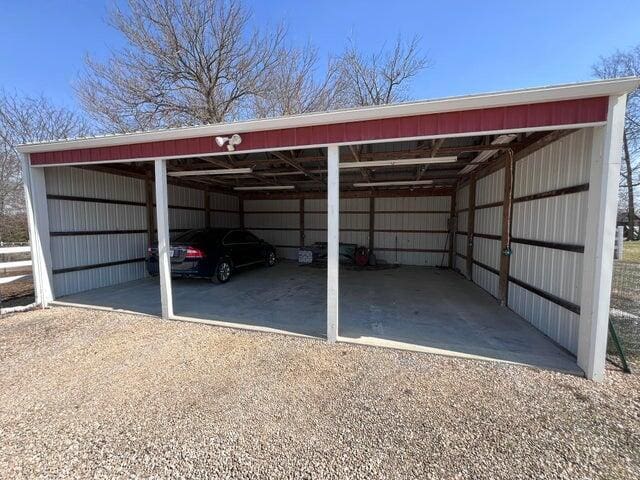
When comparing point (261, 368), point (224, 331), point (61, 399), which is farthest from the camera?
point (224, 331)

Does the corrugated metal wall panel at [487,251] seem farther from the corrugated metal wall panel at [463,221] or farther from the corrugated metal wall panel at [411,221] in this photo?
the corrugated metal wall panel at [411,221]

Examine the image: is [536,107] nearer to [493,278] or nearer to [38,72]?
[493,278]

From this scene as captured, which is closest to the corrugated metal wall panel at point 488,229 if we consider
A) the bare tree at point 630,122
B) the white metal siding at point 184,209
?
the white metal siding at point 184,209

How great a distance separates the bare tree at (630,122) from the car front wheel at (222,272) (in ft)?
58.8

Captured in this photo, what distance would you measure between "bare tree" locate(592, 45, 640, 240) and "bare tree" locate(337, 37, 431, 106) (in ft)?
34.4

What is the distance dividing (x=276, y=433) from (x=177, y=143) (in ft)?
13.4

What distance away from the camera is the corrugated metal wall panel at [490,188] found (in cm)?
580

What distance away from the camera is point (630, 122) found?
14719mm

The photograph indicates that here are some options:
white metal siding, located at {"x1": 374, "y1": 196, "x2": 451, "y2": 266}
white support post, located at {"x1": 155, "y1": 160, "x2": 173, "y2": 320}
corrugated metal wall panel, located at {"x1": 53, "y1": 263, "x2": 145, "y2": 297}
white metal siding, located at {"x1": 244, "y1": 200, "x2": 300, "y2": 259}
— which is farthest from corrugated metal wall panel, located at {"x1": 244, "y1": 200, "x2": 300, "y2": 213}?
A: white support post, located at {"x1": 155, "y1": 160, "x2": 173, "y2": 320}

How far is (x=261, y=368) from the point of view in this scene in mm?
3137

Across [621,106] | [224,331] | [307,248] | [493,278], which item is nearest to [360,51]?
[307,248]

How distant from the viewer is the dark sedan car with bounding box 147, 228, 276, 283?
21.5 ft

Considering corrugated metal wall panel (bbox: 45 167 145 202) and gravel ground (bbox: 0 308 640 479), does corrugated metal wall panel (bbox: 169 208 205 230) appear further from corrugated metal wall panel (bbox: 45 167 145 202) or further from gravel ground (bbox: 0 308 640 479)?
gravel ground (bbox: 0 308 640 479)

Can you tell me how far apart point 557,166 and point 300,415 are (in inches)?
168
